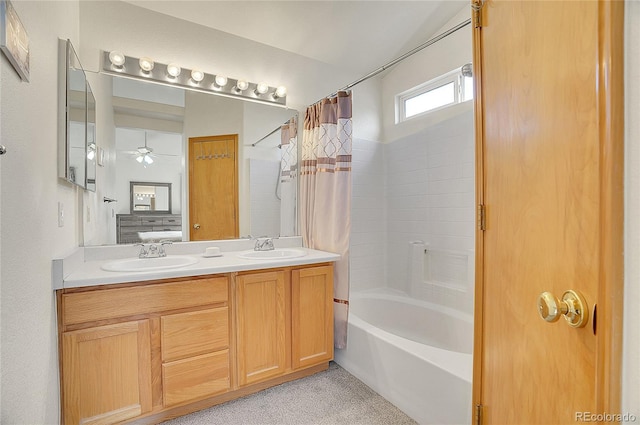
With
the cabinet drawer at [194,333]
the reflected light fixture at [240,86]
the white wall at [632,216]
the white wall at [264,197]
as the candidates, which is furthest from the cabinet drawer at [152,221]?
the white wall at [632,216]

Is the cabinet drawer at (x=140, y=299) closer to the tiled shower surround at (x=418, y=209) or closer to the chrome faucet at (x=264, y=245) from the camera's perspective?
the chrome faucet at (x=264, y=245)

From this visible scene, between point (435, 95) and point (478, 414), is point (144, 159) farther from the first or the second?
point (435, 95)

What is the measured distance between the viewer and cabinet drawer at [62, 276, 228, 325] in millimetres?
1416

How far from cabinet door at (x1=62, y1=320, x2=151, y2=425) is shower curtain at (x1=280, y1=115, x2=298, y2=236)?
4.39 feet

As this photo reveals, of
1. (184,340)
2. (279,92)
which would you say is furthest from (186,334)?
(279,92)

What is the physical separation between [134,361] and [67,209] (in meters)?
0.86

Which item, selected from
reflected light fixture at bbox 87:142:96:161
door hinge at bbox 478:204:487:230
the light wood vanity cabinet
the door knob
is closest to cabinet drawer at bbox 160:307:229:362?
the light wood vanity cabinet

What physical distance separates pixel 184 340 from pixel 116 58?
181cm

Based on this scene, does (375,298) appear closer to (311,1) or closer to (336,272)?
(336,272)

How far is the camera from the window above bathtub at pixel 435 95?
8.25ft

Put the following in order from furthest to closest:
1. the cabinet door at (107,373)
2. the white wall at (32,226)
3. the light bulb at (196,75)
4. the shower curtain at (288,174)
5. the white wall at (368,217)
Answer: the white wall at (368,217) < the shower curtain at (288,174) < the light bulb at (196,75) < the cabinet door at (107,373) < the white wall at (32,226)

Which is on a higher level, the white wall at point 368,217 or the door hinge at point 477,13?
the door hinge at point 477,13

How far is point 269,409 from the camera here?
180 centimetres

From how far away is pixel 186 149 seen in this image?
87.1 inches
